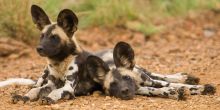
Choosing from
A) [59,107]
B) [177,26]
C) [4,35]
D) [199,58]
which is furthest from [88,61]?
[177,26]

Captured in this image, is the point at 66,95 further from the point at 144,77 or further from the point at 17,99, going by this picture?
the point at 144,77

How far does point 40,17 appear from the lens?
6.19m

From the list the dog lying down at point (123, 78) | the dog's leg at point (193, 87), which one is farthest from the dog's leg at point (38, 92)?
the dog's leg at point (193, 87)

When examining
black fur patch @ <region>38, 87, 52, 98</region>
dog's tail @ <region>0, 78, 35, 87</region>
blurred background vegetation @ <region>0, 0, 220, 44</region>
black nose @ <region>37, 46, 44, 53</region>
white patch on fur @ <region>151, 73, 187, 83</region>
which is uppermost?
blurred background vegetation @ <region>0, 0, 220, 44</region>

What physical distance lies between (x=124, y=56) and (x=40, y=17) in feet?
2.74

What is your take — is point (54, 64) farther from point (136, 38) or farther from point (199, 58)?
point (136, 38)

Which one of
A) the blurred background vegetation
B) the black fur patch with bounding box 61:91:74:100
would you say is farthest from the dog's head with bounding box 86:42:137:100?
the blurred background vegetation

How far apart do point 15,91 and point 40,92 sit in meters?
0.48

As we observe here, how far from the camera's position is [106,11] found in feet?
34.2

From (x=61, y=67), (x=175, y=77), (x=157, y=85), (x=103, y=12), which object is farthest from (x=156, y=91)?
(x=103, y=12)

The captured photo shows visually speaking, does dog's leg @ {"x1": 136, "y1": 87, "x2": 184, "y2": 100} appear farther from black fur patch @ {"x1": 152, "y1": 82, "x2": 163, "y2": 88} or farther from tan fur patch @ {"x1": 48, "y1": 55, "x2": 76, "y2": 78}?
tan fur patch @ {"x1": 48, "y1": 55, "x2": 76, "y2": 78}

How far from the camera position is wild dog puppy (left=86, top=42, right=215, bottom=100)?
596cm

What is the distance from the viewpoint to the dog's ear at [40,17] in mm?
6154

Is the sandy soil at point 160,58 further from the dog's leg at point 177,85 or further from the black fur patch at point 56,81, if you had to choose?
the black fur patch at point 56,81
